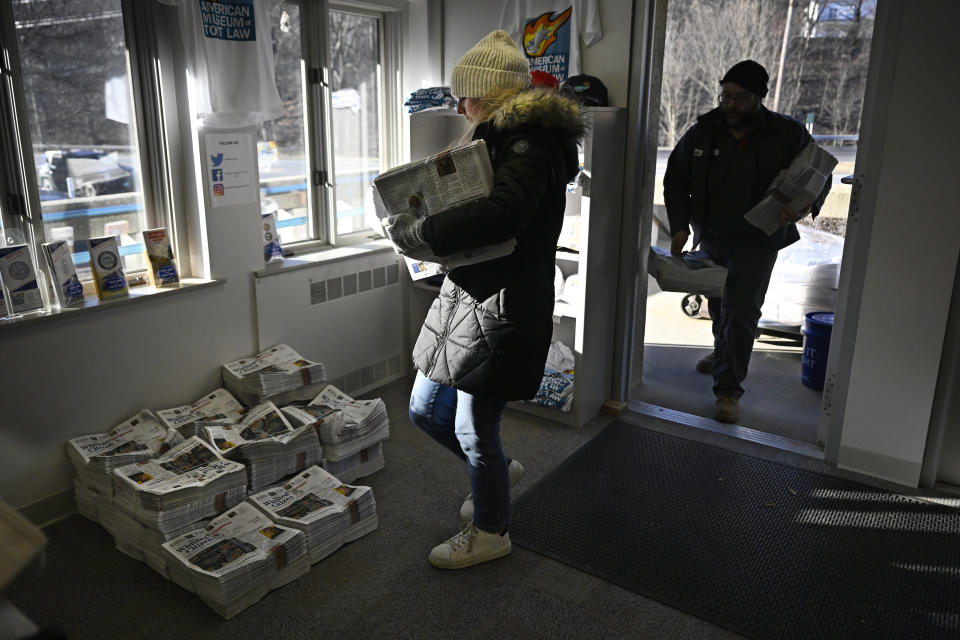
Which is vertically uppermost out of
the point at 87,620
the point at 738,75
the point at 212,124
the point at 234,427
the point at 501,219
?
the point at 738,75

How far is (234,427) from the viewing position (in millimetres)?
2857

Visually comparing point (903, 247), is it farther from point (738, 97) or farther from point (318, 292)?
point (318, 292)

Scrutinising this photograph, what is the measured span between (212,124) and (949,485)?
3363mm

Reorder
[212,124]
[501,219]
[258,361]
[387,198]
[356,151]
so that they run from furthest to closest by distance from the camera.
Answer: [356,151], [258,361], [212,124], [387,198], [501,219]

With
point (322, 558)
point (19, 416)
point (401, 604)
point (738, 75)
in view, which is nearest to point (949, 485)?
point (738, 75)

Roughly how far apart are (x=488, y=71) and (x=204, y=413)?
1854 millimetres

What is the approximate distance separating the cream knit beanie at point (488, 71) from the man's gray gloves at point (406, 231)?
0.39 meters

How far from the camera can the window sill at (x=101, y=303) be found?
2.47 metres

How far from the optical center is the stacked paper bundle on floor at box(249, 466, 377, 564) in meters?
2.42

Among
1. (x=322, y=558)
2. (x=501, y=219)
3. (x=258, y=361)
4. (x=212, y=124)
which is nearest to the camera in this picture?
(x=501, y=219)

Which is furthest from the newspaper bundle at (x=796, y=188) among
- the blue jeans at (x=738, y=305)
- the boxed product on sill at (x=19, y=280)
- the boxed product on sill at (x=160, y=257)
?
the boxed product on sill at (x=19, y=280)

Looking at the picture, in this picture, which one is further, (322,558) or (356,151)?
(356,151)

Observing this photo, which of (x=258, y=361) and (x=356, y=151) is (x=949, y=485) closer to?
(x=258, y=361)

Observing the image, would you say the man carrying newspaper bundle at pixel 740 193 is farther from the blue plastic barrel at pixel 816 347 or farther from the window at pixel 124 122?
the window at pixel 124 122
